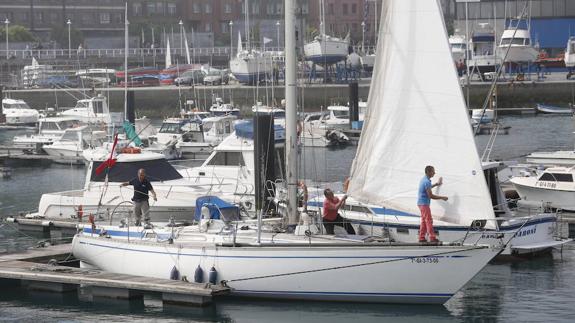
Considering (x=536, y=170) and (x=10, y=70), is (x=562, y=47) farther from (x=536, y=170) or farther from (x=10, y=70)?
(x=536, y=170)

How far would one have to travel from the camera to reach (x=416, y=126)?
24.5 m

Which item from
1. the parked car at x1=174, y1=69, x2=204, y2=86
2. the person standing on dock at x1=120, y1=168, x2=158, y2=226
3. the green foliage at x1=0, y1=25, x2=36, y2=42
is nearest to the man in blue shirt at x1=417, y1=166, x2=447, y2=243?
the person standing on dock at x1=120, y1=168, x2=158, y2=226

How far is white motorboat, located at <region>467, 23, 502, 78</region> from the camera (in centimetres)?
9562

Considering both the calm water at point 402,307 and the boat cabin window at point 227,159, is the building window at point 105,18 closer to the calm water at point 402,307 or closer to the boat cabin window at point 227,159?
the boat cabin window at point 227,159

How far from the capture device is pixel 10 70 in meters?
118

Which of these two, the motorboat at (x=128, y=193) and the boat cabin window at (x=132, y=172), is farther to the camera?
the boat cabin window at (x=132, y=172)

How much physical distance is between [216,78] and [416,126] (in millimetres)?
78836

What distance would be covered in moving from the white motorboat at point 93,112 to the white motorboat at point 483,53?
33190 mm

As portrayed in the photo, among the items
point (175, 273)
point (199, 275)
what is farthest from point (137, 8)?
point (199, 275)

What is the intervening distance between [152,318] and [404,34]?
7.49 metres

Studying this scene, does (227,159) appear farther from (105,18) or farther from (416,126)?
(105,18)

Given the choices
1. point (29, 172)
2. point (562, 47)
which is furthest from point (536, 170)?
point (562, 47)

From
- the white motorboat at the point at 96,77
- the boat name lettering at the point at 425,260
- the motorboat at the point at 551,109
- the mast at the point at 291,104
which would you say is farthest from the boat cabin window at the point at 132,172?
the white motorboat at the point at 96,77

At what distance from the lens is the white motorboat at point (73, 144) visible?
60.3m
